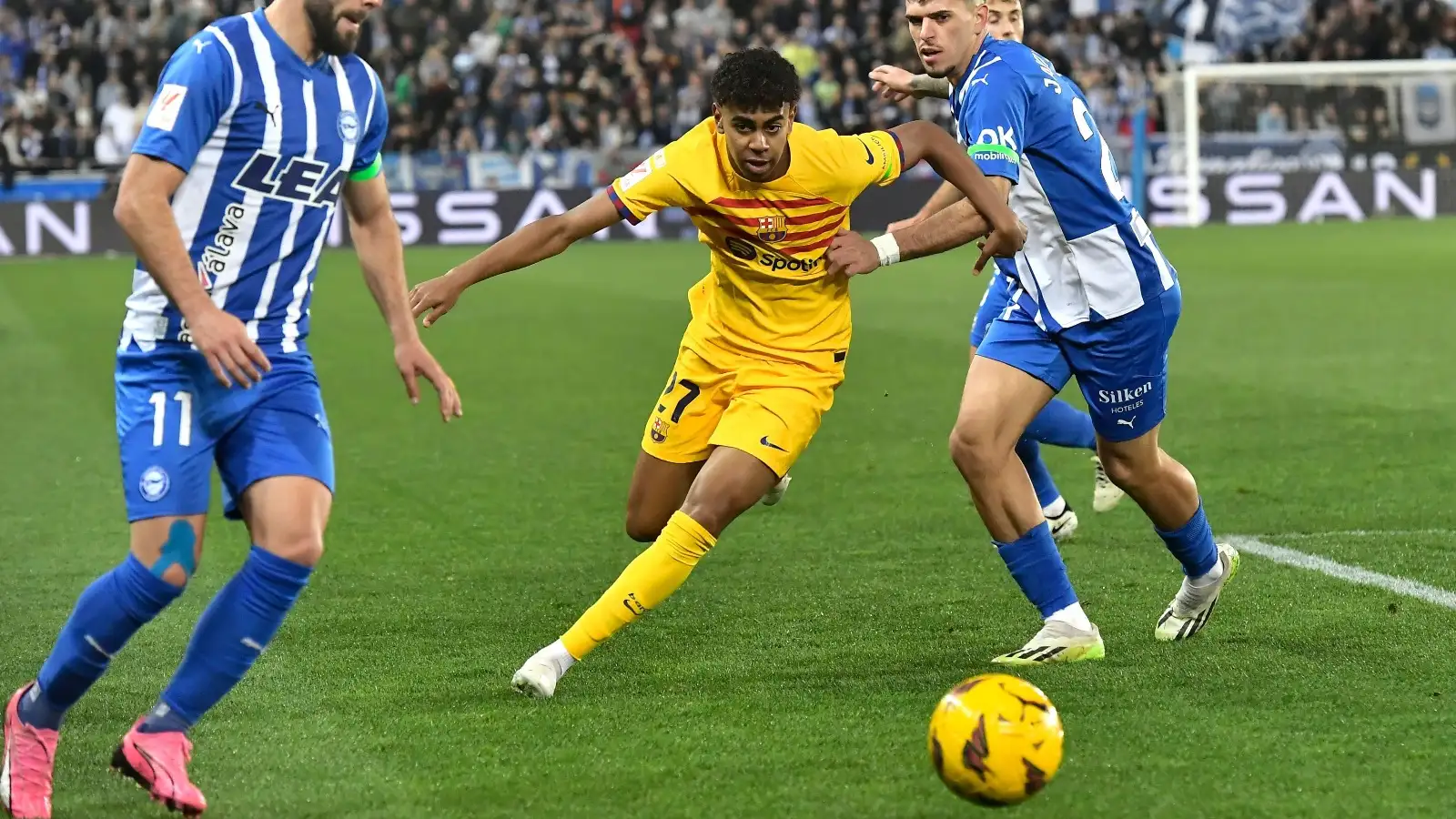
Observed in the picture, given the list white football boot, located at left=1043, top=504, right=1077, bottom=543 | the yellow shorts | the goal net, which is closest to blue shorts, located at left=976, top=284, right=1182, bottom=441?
the yellow shorts

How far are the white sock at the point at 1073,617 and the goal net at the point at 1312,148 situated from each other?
2248 cm

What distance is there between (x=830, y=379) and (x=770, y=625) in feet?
2.84

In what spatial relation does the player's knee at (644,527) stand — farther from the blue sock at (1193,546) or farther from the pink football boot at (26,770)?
the pink football boot at (26,770)

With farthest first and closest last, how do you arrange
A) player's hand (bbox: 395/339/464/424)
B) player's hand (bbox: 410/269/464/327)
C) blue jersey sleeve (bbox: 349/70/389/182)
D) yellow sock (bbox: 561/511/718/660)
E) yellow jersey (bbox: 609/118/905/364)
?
yellow jersey (bbox: 609/118/905/364)
yellow sock (bbox: 561/511/718/660)
player's hand (bbox: 410/269/464/327)
player's hand (bbox: 395/339/464/424)
blue jersey sleeve (bbox: 349/70/389/182)

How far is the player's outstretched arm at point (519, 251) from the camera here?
199 inches

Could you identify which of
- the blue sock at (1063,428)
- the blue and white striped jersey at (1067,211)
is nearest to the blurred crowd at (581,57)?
the blue sock at (1063,428)

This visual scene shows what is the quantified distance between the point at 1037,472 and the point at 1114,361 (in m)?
1.77

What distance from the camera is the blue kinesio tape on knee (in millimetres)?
4070

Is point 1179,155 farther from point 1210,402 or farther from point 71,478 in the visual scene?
point 71,478

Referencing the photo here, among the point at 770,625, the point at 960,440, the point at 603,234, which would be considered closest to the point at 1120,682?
the point at 960,440

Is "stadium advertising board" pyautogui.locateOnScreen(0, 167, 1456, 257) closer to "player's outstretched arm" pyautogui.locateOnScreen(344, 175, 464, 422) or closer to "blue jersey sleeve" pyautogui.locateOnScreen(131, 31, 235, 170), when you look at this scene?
"player's outstretched arm" pyautogui.locateOnScreen(344, 175, 464, 422)

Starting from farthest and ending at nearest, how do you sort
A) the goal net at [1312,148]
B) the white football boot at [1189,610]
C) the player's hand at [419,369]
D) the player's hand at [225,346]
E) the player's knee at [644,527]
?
the goal net at [1312,148], the player's knee at [644,527], the white football boot at [1189,610], the player's hand at [419,369], the player's hand at [225,346]

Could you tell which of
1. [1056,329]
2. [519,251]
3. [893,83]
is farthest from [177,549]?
[893,83]

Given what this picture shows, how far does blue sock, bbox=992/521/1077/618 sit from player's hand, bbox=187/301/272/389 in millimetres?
2527
